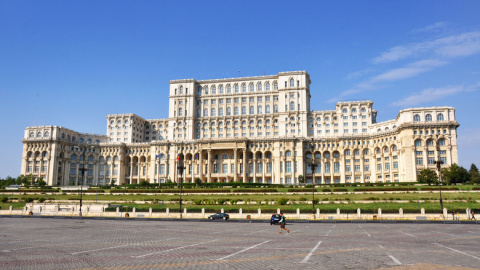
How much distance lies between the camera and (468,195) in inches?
2309

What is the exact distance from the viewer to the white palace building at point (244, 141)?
107 m

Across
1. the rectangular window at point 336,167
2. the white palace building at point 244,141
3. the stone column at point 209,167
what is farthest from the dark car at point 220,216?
the rectangular window at point 336,167

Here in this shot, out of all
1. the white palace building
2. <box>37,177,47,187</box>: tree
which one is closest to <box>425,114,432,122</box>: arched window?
the white palace building

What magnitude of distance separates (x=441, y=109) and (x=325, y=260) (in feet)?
316

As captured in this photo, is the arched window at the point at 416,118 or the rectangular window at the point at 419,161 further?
the arched window at the point at 416,118

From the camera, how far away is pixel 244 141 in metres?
113

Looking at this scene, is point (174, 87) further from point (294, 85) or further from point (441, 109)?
point (441, 109)

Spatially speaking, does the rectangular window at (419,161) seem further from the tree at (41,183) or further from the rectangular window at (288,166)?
the tree at (41,183)

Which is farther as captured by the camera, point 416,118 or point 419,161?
point 416,118

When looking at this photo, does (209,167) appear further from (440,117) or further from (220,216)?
(220,216)

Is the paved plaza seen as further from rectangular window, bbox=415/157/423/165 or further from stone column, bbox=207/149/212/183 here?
stone column, bbox=207/149/212/183

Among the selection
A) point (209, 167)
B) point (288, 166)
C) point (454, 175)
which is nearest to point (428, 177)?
point (454, 175)

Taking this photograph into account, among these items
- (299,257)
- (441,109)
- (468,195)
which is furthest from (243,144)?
(299,257)

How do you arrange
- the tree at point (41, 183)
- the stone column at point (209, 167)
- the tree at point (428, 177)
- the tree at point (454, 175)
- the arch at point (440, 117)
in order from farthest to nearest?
1. the stone column at point (209, 167)
2. the tree at point (41, 183)
3. the arch at point (440, 117)
4. the tree at point (454, 175)
5. the tree at point (428, 177)
